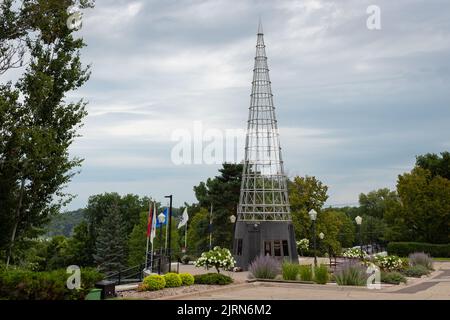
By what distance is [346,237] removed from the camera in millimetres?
79312

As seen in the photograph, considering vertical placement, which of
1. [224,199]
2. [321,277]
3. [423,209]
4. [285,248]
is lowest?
[321,277]

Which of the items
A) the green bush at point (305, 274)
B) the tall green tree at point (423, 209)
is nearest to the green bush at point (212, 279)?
the green bush at point (305, 274)

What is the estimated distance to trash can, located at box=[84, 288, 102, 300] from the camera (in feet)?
44.2

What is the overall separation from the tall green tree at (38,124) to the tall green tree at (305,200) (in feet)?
100

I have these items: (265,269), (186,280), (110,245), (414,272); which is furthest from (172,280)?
(110,245)

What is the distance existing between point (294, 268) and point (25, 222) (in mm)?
12333

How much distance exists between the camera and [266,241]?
30391 mm

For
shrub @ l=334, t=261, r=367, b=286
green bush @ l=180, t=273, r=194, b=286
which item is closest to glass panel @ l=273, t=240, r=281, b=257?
shrub @ l=334, t=261, r=367, b=286

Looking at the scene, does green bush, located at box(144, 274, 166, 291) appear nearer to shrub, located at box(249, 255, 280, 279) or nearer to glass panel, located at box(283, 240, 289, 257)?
shrub, located at box(249, 255, 280, 279)

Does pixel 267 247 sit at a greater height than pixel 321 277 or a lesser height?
greater

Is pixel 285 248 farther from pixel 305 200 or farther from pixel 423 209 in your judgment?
pixel 423 209

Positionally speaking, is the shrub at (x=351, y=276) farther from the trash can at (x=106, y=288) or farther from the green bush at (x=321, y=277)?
the trash can at (x=106, y=288)

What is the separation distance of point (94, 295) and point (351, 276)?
11330 millimetres
